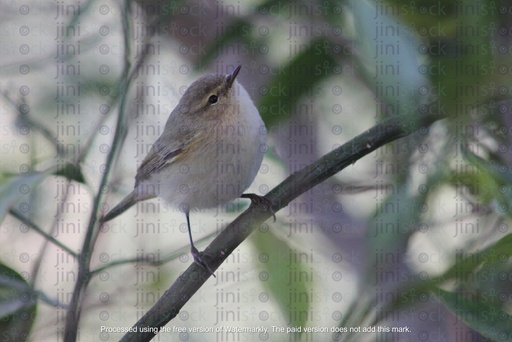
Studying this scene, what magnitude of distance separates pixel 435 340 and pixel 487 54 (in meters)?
0.42

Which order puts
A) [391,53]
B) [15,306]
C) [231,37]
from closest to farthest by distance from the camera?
[391,53], [15,306], [231,37]

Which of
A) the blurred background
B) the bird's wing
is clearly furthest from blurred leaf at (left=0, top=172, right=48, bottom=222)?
the bird's wing

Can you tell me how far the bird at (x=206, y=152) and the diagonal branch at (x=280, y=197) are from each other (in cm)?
30

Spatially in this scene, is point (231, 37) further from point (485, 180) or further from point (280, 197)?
point (485, 180)

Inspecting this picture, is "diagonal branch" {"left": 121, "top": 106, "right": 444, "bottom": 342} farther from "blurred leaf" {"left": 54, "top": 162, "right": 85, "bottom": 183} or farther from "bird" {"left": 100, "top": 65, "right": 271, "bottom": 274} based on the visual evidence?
"bird" {"left": 100, "top": 65, "right": 271, "bottom": 274}

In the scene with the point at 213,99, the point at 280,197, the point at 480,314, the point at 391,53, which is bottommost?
the point at 480,314

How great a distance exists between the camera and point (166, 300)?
0.75 m

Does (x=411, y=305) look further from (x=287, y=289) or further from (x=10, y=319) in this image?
(x=10, y=319)

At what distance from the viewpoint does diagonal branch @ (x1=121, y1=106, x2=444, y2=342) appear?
702 millimetres

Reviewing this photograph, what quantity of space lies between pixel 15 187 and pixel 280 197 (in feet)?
0.95

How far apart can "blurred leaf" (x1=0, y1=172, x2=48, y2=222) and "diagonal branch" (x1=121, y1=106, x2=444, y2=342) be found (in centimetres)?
19

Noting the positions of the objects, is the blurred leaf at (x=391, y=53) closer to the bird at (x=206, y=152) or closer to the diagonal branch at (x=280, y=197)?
the diagonal branch at (x=280, y=197)

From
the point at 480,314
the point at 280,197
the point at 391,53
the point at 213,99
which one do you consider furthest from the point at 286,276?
the point at 213,99

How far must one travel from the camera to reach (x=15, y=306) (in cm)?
83
